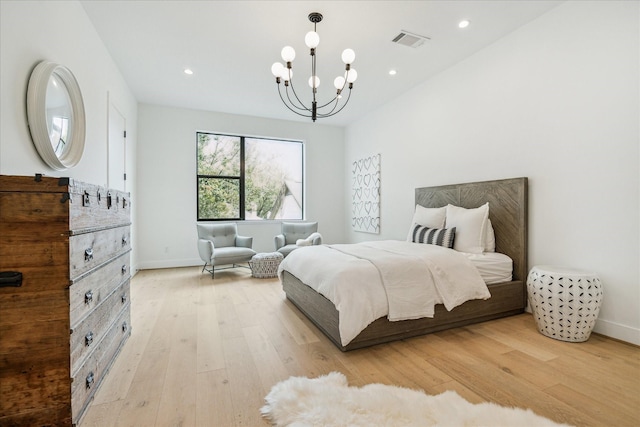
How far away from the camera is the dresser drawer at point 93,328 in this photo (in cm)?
Answer: 141

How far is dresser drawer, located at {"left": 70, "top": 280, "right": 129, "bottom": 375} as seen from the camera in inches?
55.5

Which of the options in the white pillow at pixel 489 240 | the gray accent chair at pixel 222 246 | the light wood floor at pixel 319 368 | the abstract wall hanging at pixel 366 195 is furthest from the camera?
the abstract wall hanging at pixel 366 195

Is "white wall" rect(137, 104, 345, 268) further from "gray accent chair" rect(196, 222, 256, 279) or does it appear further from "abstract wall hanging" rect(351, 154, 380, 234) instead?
"abstract wall hanging" rect(351, 154, 380, 234)

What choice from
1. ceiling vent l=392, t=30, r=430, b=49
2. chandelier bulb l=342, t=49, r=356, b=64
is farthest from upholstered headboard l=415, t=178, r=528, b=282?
chandelier bulb l=342, t=49, r=356, b=64

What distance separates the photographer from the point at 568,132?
104 inches

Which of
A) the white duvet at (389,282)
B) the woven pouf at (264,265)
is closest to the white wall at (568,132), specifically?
the white duvet at (389,282)

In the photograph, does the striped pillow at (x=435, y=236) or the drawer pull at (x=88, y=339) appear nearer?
the drawer pull at (x=88, y=339)

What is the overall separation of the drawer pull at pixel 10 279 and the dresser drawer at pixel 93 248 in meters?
0.17

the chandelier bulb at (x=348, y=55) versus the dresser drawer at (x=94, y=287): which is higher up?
the chandelier bulb at (x=348, y=55)

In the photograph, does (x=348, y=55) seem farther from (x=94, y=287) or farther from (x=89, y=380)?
(x=89, y=380)

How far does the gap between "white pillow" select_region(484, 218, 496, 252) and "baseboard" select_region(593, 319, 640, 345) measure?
1.02 metres

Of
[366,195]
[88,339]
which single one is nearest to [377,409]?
[88,339]

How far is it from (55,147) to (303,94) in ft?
10.8

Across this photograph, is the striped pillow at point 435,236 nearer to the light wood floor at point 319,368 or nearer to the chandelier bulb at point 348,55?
the light wood floor at point 319,368
